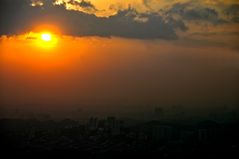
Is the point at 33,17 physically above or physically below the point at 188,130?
above

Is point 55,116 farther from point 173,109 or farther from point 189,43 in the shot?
point 189,43

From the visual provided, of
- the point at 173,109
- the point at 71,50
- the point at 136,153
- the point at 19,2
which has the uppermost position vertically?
the point at 19,2

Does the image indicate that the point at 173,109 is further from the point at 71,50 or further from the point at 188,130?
the point at 71,50

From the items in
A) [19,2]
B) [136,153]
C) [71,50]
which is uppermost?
[19,2]

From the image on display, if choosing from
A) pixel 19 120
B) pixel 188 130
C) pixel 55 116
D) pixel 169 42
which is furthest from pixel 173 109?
pixel 19 120

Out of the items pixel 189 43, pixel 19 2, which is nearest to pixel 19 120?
pixel 19 2

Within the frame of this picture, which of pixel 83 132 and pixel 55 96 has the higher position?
pixel 55 96
